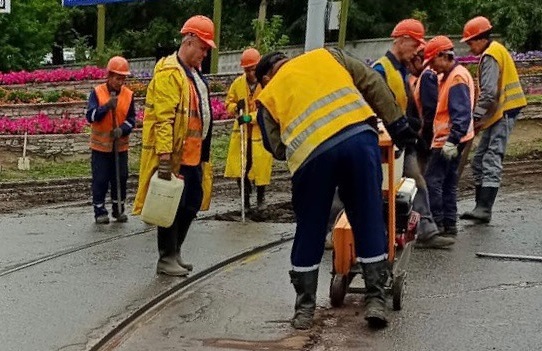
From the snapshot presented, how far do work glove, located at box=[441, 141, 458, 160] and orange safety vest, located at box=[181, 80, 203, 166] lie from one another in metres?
2.62

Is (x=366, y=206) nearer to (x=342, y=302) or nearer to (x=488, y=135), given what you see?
(x=342, y=302)

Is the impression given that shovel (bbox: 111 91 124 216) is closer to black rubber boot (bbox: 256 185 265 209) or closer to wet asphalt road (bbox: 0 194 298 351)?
wet asphalt road (bbox: 0 194 298 351)

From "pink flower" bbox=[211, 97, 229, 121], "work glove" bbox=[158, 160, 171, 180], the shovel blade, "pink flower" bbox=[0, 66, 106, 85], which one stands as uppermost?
"work glove" bbox=[158, 160, 171, 180]

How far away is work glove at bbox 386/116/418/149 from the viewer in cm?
685

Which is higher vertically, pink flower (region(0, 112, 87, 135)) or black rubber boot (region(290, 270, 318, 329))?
black rubber boot (region(290, 270, 318, 329))

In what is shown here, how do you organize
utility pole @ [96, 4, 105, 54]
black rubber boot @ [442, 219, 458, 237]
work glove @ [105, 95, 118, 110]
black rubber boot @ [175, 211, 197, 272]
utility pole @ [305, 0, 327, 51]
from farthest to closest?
utility pole @ [96, 4, 105, 54], work glove @ [105, 95, 118, 110], utility pole @ [305, 0, 327, 51], black rubber boot @ [442, 219, 458, 237], black rubber boot @ [175, 211, 197, 272]

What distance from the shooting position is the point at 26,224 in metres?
11.7

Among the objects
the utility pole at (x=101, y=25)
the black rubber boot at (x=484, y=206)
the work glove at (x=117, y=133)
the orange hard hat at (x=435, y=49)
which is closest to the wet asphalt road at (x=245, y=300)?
the black rubber boot at (x=484, y=206)

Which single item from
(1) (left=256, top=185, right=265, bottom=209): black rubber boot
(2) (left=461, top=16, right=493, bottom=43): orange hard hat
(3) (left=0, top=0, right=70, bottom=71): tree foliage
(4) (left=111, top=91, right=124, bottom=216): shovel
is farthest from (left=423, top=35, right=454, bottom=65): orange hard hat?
(3) (left=0, top=0, right=70, bottom=71): tree foliage

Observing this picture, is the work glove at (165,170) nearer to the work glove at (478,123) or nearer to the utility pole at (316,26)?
the utility pole at (316,26)

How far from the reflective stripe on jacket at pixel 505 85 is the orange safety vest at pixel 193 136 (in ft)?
12.7

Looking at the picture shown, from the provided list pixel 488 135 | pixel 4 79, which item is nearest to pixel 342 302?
pixel 488 135

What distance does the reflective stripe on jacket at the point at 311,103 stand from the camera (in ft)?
21.4

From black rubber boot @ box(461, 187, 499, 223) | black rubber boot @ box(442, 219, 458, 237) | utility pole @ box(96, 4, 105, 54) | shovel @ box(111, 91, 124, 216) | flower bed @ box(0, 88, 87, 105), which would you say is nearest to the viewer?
black rubber boot @ box(442, 219, 458, 237)
